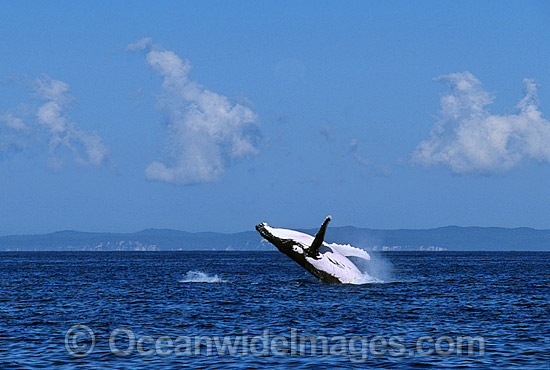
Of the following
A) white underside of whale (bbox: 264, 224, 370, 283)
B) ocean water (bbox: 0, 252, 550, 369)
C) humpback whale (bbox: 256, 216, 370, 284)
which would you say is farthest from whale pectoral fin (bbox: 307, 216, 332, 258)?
ocean water (bbox: 0, 252, 550, 369)

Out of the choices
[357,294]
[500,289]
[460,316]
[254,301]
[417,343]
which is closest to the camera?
[417,343]

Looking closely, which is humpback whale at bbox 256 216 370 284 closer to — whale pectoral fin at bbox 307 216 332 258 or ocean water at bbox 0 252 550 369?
whale pectoral fin at bbox 307 216 332 258

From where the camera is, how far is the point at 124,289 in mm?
63250

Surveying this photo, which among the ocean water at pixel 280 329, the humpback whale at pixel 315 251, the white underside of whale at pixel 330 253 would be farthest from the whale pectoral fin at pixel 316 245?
the ocean water at pixel 280 329

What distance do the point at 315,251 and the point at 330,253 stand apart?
2357 millimetres

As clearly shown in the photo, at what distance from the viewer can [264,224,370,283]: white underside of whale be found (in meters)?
50.8

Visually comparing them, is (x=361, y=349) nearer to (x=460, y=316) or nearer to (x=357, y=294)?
(x=460, y=316)

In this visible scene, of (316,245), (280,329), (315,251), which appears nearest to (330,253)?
(315,251)

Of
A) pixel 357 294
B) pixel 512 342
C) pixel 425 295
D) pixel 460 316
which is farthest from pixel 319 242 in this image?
pixel 512 342

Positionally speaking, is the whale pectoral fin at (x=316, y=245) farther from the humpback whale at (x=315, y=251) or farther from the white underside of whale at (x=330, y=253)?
the white underside of whale at (x=330, y=253)

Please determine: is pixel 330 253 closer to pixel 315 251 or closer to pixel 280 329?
pixel 315 251

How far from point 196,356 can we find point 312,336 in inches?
239

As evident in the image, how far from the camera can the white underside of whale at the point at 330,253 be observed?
1998 inches

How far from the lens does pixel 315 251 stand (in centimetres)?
5069
